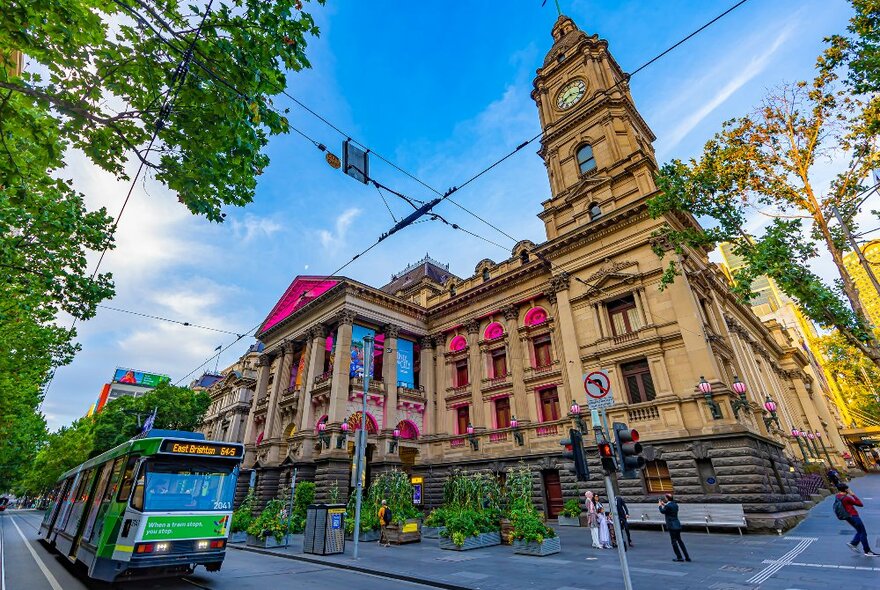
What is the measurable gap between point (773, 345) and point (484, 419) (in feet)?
108

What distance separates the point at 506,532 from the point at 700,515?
296 inches

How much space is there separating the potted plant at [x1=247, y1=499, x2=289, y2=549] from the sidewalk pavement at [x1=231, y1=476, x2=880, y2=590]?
35.3 inches

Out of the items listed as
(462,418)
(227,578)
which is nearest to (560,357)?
(462,418)

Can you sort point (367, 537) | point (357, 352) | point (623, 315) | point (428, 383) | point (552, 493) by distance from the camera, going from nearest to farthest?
point (367, 537) < point (552, 493) < point (623, 315) < point (357, 352) < point (428, 383)

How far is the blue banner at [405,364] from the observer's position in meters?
29.6

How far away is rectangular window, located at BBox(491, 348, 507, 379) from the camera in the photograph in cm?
2736

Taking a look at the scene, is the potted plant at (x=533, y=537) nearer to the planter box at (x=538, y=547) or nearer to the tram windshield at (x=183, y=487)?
the planter box at (x=538, y=547)

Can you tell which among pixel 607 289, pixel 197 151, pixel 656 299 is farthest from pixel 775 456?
pixel 197 151

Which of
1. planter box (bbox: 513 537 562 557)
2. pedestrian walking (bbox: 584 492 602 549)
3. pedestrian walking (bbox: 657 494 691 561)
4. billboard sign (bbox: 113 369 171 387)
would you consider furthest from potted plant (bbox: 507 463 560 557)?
billboard sign (bbox: 113 369 171 387)

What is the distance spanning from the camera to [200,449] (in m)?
9.65

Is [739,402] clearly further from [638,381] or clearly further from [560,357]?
[560,357]

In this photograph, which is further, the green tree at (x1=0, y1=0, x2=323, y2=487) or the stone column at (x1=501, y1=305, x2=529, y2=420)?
the stone column at (x1=501, y1=305, x2=529, y2=420)

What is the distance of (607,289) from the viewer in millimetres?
22172

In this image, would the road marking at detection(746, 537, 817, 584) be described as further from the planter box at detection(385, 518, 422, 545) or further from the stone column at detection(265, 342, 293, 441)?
the stone column at detection(265, 342, 293, 441)
